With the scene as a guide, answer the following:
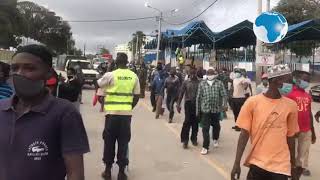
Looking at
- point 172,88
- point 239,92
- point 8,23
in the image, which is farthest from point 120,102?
point 8,23

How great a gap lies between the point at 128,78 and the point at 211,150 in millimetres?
4286

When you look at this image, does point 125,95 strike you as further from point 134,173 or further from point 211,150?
point 211,150

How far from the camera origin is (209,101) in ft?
37.8

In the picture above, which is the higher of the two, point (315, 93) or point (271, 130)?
point (271, 130)

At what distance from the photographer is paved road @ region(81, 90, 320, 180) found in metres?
9.31

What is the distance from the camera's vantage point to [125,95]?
8273 mm

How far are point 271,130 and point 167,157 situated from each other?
5.91m

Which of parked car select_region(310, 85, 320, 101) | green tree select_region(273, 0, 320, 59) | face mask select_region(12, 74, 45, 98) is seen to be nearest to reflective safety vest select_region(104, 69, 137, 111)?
face mask select_region(12, 74, 45, 98)

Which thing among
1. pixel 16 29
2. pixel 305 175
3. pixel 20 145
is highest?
pixel 16 29

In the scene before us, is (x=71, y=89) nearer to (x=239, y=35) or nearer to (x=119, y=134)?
(x=119, y=134)

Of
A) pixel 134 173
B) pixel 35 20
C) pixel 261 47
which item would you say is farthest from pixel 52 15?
pixel 134 173

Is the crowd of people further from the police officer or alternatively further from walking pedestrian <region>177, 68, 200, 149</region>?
walking pedestrian <region>177, 68, 200, 149</region>

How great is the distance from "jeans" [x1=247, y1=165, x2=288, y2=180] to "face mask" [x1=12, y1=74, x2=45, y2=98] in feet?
9.18

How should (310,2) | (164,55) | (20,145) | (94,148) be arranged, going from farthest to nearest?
(310,2), (164,55), (94,148), (20,145)
